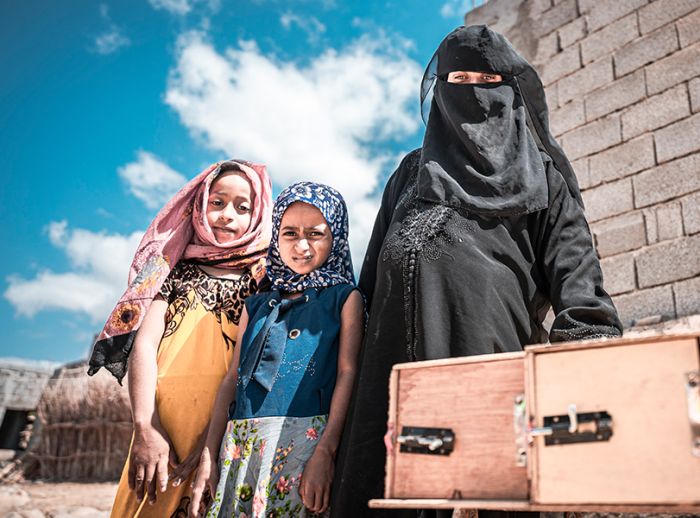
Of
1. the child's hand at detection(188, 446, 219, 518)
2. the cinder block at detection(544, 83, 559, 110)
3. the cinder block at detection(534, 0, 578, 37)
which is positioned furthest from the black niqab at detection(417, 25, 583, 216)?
the cinder block at detection(534, 0, 578, 37)

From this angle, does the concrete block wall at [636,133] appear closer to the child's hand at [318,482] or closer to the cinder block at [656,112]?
the cinder block at [656,112]

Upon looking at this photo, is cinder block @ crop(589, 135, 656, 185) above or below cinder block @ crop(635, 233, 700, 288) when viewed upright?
above

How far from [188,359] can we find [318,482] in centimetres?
73

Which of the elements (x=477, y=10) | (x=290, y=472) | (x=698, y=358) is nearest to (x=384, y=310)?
(x=290, y=472)

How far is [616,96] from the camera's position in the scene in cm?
Result: 403

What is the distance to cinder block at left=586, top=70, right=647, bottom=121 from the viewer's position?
3.92 metres

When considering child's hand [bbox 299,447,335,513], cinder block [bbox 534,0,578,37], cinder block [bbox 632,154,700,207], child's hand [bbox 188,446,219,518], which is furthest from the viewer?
cinder block [bbox 534,0,578,37]

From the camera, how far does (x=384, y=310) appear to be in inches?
68.9

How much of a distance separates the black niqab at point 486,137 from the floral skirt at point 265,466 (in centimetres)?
78

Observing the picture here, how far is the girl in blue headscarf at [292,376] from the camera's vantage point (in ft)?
5.71

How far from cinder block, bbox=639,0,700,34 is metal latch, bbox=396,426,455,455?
12.0ft

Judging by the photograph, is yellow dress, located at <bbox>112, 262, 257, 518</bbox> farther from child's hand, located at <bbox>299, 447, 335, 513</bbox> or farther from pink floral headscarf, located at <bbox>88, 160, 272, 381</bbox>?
child's hand, located at <bbox>299, 447, 335, 513</bbox>

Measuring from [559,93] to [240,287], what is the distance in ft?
10.1

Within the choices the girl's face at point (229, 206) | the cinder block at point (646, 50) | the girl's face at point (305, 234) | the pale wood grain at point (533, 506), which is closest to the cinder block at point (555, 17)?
the cinder block at point (646, 50)
